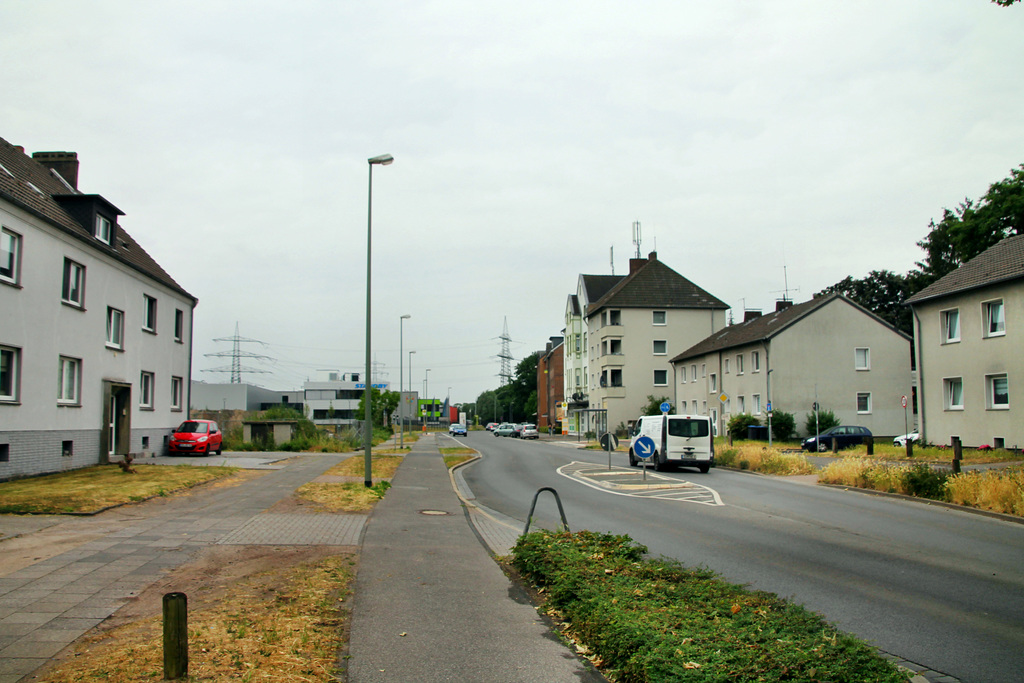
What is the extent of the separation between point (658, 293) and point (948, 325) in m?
35.5

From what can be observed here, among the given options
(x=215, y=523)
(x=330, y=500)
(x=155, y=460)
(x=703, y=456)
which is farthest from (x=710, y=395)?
(x=215, y=523)

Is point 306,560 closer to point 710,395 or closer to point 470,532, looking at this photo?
point 470,532

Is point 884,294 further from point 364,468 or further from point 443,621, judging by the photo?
point 443,621

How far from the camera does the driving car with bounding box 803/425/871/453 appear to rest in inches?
1441

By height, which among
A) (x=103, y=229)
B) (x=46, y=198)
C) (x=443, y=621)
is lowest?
(x=443, y=621)

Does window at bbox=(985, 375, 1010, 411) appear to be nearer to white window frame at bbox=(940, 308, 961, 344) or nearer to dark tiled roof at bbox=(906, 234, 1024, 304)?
white window frame at bbox=(940, 308, 961, 344)

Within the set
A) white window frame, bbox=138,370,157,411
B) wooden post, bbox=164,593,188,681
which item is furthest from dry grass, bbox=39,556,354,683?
white window frame, bbox=138,370,157,411

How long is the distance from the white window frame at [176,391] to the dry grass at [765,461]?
21868mm

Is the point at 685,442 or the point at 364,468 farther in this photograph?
the point at 685,442

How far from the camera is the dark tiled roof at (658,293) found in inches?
2559

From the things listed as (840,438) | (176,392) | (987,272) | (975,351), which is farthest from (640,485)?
(840,438)

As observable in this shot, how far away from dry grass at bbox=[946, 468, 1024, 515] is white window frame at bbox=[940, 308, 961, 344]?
51.3ft

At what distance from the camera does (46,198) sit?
22.0 m

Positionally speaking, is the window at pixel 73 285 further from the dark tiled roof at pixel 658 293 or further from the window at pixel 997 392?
the dark tiled roof at pixel 658 293
